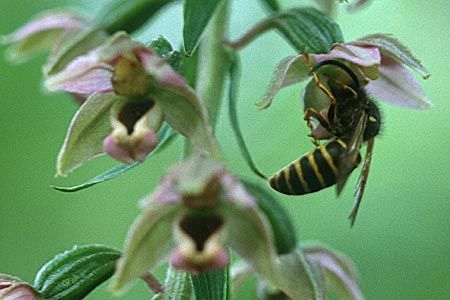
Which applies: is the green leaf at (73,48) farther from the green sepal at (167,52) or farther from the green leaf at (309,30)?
the green leaf at (309,30)

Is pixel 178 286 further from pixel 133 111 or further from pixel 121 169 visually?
pixel 133 111

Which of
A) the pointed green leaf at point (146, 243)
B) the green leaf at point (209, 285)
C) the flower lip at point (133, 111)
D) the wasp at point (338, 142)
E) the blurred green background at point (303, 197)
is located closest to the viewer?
the pointed green leaf at point (146, 243)

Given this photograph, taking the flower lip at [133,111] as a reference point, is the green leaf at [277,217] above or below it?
below

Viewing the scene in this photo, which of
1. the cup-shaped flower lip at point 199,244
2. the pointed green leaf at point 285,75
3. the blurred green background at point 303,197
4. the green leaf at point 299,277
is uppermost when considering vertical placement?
the pointed green leaf at point 285,75

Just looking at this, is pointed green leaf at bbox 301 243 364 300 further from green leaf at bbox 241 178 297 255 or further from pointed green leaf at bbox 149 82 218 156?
pointed green leaf at bbox 149 82 218 156

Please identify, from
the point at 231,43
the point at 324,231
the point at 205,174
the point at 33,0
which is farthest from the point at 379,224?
the point at 205,174

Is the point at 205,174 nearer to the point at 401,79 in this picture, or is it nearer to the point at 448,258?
the point at 401,79

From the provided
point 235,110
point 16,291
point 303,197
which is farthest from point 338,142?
point 303,197

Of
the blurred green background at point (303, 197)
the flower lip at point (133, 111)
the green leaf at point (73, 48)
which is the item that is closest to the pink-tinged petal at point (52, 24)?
the green leaf at point (73, 48)
